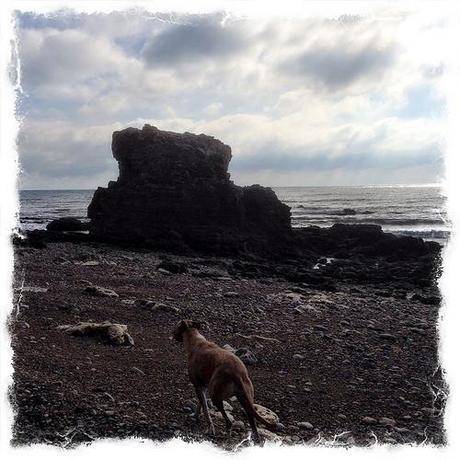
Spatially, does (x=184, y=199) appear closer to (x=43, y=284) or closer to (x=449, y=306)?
(x=43, y=284)

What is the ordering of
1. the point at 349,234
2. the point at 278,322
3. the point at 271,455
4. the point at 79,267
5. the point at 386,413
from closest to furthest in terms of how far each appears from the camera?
the point at 271,455 → the point at 386,413 → the point at 278,322 → the point at 79,267 → the point at 349,234

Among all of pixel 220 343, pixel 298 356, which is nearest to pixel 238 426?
pixel 298 356

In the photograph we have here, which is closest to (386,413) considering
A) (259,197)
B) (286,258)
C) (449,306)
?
(449,306)

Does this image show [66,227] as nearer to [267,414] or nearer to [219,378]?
[267,414]

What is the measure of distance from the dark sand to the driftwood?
8.7 inches

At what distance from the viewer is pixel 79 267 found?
759 inches

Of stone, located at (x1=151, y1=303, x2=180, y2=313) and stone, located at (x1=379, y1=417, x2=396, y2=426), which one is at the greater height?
stone, located at (x1=151, y1=303, x2=180, y2=313)

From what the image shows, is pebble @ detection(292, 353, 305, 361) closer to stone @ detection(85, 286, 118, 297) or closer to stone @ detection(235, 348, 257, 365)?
stone @ detection(235, 348, 257, 365)

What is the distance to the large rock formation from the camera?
30406mm

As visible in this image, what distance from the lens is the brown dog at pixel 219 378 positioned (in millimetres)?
5141

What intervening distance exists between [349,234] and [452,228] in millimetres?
32879

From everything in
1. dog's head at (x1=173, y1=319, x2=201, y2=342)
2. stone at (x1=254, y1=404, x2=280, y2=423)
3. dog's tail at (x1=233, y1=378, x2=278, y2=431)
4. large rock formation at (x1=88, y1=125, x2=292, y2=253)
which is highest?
large rock formation at (x1=88, y1=125, x2=292, y2=253)

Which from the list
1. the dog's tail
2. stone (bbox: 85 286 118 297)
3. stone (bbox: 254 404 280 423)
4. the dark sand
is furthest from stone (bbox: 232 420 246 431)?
stone (bbox: 85 286 118 297)

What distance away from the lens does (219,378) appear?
17.3ft
